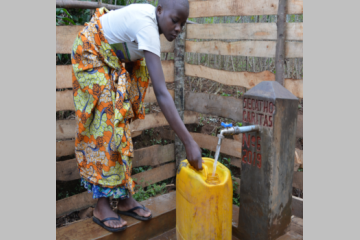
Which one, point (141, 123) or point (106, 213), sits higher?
point (141, 123)

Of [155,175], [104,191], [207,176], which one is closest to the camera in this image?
[207,176]

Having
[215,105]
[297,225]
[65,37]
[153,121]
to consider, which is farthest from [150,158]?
[297,225]

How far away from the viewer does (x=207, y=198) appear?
6.46ft

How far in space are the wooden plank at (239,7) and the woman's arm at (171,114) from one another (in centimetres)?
130

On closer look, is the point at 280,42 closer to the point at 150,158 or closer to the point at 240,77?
the point at 240,77

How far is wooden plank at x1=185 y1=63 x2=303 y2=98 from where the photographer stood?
2.66 m

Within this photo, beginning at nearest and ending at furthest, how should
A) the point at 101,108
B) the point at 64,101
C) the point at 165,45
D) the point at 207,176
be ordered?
the point at 207,176 < the point at 101,108 < the point at 64,101 < the point at 165,45

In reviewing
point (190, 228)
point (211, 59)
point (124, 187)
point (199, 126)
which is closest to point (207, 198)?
point (190, 228)

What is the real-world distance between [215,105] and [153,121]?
0.69 meters

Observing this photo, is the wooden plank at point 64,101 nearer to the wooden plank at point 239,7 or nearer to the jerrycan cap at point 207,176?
the jerrycan cap at point 207,176

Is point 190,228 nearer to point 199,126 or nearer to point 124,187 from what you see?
point 124,187

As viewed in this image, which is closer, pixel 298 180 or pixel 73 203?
pixel 298 180

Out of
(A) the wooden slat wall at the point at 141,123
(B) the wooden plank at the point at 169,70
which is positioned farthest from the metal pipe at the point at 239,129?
(B) the wooden plank at the point at 169,70

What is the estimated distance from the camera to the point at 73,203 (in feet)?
9.97
